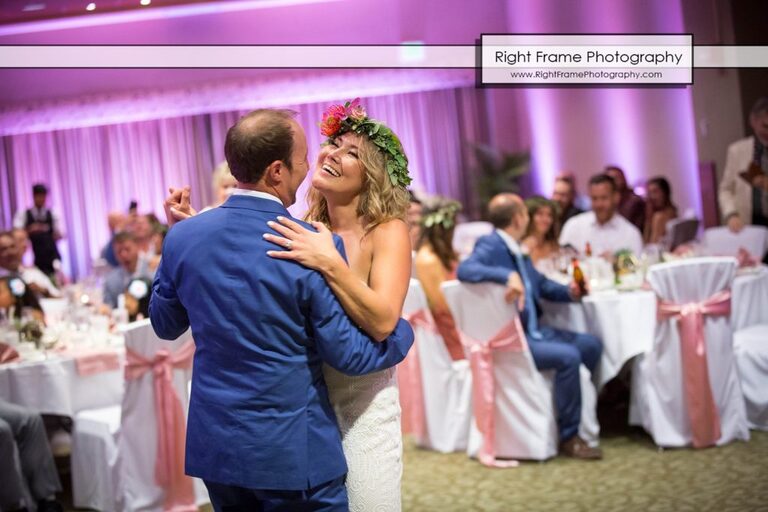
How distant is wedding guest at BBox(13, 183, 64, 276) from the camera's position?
10195mm

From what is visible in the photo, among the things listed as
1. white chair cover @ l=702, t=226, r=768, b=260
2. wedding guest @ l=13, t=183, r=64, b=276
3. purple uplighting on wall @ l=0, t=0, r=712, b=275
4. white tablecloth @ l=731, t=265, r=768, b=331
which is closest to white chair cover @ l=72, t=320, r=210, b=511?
white tablecloth @ l=731, t=265, r=768, b=331

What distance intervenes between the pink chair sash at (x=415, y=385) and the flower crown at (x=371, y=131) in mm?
2549

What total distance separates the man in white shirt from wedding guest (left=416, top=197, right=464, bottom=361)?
1.60 metres

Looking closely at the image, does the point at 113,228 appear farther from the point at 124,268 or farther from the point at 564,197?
the point at 564,197

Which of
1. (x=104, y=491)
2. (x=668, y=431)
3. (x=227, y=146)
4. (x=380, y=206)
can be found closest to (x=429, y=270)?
(x=668, y=431)

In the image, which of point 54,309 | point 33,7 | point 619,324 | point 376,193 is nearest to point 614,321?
point 619,324

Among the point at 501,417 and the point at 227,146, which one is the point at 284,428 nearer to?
the point at 227,146

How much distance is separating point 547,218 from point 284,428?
3.88m

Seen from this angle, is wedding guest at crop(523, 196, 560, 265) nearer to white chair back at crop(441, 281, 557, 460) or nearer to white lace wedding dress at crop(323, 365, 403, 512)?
white chair back at crop(441, 281, 557, 460)


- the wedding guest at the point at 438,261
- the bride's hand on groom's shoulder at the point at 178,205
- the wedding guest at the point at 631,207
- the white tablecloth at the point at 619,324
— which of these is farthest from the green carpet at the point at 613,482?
the wedding guest at the point at 631,207

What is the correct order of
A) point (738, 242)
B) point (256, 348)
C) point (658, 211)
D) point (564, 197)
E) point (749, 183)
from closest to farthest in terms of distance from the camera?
point (256, 348) → point (738, 242) → point (749, 183) → point (564, 197) → point (658, 211)

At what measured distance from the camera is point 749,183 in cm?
621

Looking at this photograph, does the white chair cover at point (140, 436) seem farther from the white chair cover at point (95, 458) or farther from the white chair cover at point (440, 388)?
the white chair cover at point (440, 388)

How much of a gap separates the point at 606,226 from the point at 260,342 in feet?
15.8
